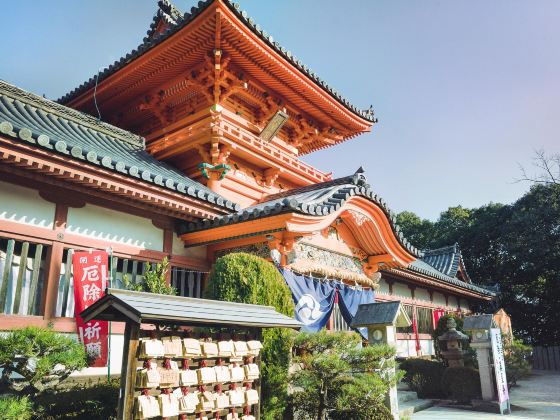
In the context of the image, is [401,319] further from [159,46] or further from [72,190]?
[159,46]

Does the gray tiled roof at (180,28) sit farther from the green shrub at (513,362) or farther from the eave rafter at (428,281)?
the green shrub at (513,362)

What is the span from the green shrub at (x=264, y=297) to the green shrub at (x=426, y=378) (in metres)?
7.91

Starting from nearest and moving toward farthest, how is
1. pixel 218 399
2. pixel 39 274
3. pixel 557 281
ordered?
1. pixel 218 399
2. pixel 39 274
3. pixel 557 281

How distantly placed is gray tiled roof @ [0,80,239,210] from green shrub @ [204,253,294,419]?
6.39ft

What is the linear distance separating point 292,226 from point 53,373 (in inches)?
164

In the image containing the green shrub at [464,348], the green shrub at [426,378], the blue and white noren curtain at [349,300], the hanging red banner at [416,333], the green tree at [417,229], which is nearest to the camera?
the blue and white noren curtain at [349,300]

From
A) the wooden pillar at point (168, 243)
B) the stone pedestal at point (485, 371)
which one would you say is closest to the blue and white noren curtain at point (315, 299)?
the wooden pillar at point (168, 243)

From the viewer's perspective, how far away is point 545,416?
10250mm

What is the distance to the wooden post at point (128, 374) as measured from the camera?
13.4 feet

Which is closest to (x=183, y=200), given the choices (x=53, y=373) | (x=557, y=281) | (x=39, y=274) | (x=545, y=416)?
(x=39, y=274)

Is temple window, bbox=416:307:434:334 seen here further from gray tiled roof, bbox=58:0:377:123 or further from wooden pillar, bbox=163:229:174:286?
wooden pillar, bbox=163:229:174:286

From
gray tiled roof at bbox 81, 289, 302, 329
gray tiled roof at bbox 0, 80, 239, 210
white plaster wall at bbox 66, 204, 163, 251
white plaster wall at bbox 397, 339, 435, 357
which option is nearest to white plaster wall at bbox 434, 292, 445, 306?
white plaster wall at bbox 397, 339, 435, 357

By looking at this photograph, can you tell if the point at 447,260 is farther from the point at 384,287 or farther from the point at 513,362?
the point at 384,287

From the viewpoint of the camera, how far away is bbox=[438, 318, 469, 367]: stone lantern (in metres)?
13.1
